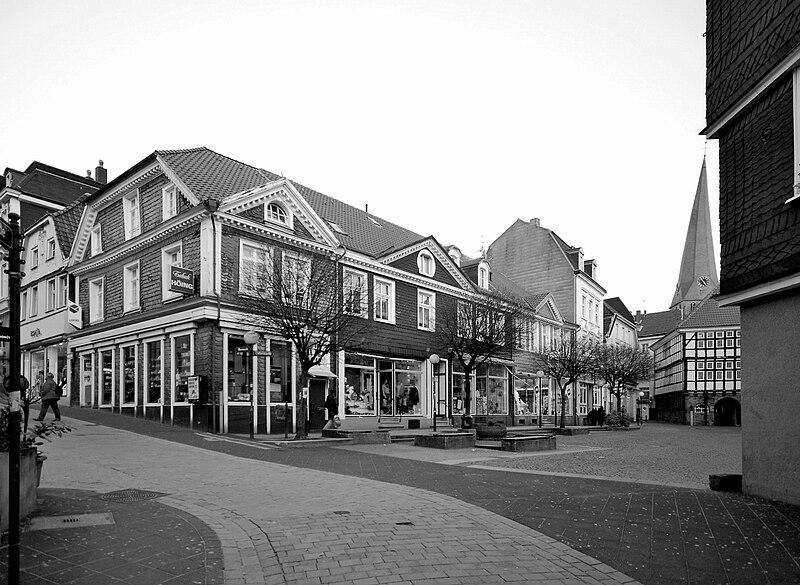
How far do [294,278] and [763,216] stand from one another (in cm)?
1507

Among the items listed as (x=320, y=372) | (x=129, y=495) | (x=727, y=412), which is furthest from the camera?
(x=727, y=412)

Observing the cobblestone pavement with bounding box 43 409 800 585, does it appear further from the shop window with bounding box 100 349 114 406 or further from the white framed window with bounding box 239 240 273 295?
the shop window with bounding box 100 349 114 406

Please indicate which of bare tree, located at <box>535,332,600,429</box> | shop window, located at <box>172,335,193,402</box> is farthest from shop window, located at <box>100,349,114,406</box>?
bare tree, located at <box>535,332,600,429</box>

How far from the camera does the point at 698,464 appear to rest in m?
17.1

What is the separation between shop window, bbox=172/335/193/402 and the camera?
79.2 feet

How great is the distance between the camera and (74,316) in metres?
31.3

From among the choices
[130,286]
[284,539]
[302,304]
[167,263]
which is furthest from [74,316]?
[284,539]

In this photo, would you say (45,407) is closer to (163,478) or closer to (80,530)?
(163,478)

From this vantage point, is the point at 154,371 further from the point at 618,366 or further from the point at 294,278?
the point at 618,366

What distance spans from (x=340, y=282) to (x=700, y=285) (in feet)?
266

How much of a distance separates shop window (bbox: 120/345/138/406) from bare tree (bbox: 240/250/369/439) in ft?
20.5

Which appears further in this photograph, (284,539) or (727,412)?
(727,412)

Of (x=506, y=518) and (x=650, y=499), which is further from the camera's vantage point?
(x=650, y=499)

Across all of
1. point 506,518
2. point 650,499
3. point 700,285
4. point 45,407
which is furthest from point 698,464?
point 700,285
